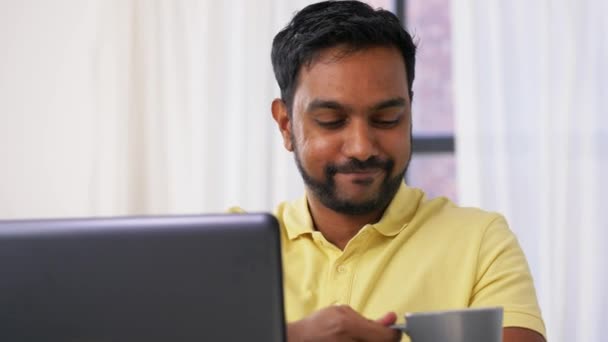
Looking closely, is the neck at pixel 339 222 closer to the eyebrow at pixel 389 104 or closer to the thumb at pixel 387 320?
the eyebrow at pixel 389 104

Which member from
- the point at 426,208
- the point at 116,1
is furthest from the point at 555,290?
the point at 116,1

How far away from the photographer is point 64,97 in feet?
9.55

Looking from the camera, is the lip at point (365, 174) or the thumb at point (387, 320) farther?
the lip at point (365, 174)

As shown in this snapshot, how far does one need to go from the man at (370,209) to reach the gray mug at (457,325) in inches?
18.1

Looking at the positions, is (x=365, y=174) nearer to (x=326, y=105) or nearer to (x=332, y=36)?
(x=326, y=105)

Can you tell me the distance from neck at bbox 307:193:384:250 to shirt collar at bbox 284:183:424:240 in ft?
0.06

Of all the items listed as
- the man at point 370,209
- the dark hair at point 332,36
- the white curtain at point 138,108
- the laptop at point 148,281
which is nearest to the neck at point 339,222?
the man at point 370,209

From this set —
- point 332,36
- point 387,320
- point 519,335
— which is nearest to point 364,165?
point 332,36

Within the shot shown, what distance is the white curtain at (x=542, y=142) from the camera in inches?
119

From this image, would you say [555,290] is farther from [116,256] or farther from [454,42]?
[116,256]

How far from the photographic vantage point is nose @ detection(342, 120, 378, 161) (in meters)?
1.42

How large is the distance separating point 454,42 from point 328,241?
5.47 feet

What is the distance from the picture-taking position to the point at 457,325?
900 millimetres

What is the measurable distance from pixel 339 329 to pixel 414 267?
0.55 metres
